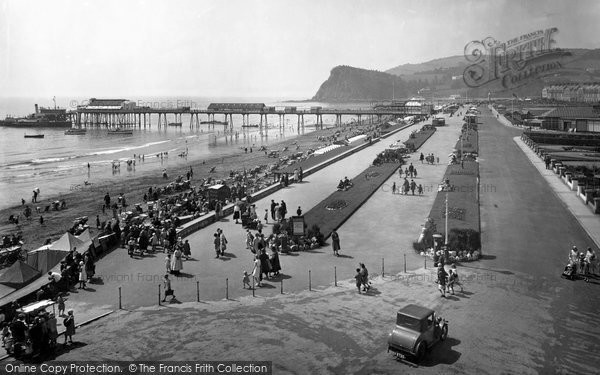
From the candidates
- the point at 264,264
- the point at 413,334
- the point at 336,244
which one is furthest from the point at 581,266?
the point at 264,264

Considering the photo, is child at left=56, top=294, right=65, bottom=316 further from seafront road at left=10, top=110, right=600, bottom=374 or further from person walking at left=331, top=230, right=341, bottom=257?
A: person walking at left=331, top=230, right=341, bottom=257

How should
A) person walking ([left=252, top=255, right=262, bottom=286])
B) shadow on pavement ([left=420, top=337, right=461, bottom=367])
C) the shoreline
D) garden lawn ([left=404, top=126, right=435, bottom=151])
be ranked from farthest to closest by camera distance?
1. garden lawn ([left=404, top=126, right=435, bottom=151])
2. the shoreline
3. person walking ([left=252, top=255, right=262, bottom=286])
4. shadow on pavement ([left=420, top=337, right=461, bottom=367])

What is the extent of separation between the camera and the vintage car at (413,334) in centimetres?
1303

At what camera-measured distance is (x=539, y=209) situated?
101ft

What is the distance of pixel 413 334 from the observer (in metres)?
13.2

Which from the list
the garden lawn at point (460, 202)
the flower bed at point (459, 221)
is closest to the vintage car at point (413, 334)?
the flower bed at point (459, 221)

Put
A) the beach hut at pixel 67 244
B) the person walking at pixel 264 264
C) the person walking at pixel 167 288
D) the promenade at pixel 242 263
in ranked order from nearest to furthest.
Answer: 1. the person walking at pixel 167 288
2. the promenade at pixel 242 263
3. the person walking at pixel 264 264
4. the beach hut at pixel 67 244

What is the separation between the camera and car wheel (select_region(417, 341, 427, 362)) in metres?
13.1

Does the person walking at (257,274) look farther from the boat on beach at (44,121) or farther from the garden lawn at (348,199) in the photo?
the boat on beach at (44,121)

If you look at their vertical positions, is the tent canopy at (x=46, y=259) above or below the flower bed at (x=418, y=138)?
below

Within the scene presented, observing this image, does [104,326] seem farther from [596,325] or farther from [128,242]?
[596,325]

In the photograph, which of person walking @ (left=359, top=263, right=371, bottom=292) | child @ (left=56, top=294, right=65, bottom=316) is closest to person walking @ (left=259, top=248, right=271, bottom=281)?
person walking @ (left=359, top=263, right=371, bottom=292)

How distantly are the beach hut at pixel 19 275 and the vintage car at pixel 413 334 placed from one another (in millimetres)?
14991

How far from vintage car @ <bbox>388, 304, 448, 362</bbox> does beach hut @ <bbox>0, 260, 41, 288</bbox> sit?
49.2 feet
